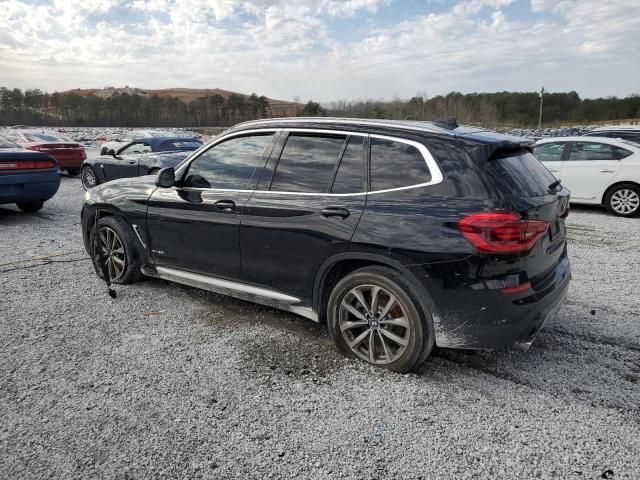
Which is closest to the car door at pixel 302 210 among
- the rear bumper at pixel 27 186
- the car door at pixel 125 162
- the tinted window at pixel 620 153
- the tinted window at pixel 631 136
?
the rear bumper at pixel 27 186

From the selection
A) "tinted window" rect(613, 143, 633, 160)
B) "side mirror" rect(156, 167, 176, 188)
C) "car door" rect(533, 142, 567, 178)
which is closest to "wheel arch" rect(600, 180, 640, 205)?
"tinted window" rect(613, 143, 633, 160)

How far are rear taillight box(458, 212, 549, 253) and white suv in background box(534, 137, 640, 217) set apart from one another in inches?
314

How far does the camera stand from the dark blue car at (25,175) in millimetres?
8297

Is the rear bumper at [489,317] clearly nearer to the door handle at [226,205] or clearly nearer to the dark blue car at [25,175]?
the door handle at [226,205]

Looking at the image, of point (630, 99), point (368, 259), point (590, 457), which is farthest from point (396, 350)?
point (630, 99)

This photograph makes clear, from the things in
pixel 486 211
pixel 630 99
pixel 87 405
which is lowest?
pixel 87 405

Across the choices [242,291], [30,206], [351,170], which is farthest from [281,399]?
[30,206]

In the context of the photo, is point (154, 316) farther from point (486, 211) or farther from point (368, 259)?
point (486, 211)

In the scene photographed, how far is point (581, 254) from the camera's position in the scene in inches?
259

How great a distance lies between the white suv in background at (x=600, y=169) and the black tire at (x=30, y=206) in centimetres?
1052

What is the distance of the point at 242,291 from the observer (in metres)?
4.05

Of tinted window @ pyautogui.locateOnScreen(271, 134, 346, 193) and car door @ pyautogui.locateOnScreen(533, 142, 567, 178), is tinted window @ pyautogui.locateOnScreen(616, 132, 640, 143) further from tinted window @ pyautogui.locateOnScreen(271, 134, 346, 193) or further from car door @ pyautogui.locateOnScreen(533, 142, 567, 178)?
tinted window @ pyautogui.locateOnScreen(271, 134, 346, 193)

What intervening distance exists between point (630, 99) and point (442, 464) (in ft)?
326

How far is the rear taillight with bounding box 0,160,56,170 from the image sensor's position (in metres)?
8.27
